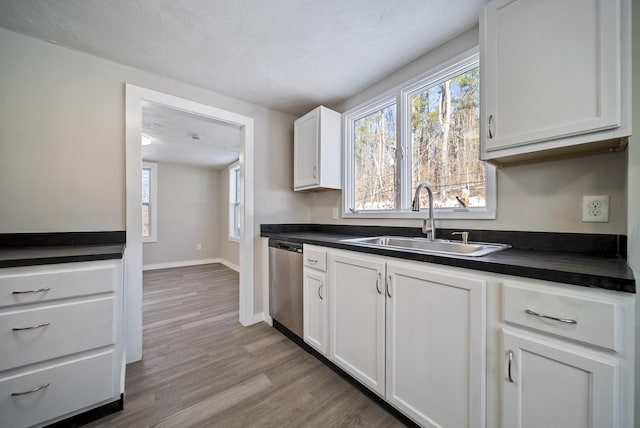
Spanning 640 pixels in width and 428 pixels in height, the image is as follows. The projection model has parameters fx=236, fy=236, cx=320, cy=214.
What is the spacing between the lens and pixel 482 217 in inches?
58.1

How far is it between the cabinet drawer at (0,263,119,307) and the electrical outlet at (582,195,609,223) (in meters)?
2.45

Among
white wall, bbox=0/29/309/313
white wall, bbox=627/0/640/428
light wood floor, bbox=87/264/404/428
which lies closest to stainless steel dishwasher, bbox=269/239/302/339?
light wood floor, bbox=87/264/404/428

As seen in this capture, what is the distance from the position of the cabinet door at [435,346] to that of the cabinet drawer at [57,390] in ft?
5.05

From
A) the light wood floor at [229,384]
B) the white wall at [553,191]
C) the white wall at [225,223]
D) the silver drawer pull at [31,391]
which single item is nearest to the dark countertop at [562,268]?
the white wall at [553,191]

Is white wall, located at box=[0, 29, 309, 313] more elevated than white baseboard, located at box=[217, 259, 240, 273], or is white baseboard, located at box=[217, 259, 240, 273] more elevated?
white wall, located at box=[0, 29, 309, 313]

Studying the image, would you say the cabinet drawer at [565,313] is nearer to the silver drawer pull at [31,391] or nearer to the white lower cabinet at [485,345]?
the white lower cabinet at [485,345]

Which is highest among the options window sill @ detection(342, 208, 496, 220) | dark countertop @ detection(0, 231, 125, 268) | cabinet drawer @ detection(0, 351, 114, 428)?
window sill @ detection(342, 208, 496, 220)

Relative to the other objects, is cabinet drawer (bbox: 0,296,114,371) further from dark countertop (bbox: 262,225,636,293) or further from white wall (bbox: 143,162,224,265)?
white wall (bbox: 143,162,224,265)

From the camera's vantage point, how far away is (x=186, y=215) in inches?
204

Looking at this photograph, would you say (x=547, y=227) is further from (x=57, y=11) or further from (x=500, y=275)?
(x=57, y=11)

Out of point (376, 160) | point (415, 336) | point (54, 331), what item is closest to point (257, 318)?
point (54, 331)

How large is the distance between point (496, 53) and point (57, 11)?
2430 millimetres

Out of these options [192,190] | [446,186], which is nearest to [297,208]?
[446,186]

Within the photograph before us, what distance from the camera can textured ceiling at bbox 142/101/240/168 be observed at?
2612 millimetres
